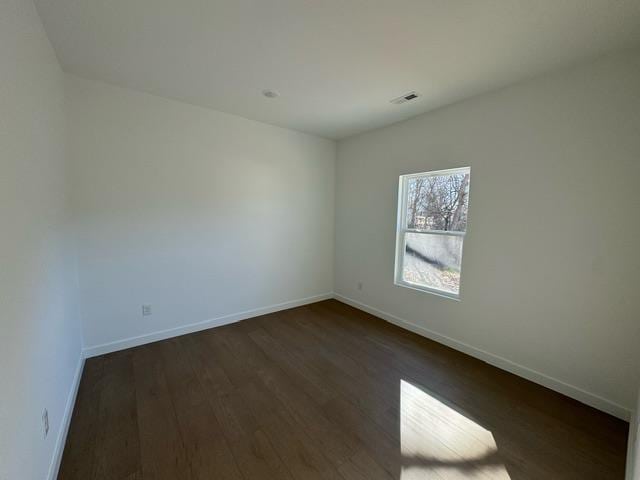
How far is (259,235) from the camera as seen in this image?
3.54 metres

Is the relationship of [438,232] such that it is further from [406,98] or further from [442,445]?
[442,445]

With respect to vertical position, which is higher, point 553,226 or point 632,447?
point 553,226

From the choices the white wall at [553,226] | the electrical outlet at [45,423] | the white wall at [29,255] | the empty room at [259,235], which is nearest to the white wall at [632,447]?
the empty room at [259,235]

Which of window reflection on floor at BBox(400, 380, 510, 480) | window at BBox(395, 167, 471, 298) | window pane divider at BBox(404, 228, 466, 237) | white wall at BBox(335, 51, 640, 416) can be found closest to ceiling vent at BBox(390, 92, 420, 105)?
white wall at BBox(335, 51, 640, 416)

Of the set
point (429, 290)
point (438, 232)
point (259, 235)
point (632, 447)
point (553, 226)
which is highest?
→ point (553, 226)

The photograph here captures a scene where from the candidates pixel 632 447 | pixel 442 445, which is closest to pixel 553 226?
pixel 632 447

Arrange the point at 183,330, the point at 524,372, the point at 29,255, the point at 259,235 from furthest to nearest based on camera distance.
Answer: the point at 259,235
the point at 183,330
the point at 524,372
the point at 29,255

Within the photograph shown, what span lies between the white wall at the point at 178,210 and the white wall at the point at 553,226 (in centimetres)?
199

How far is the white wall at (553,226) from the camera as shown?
1.80 metres

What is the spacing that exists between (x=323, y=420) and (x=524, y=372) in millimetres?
1884

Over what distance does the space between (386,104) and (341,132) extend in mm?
1078

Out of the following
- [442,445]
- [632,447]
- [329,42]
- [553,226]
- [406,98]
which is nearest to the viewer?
[632,447]

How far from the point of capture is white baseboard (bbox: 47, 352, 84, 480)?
1372 millimetres

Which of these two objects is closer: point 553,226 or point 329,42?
point 329,42
